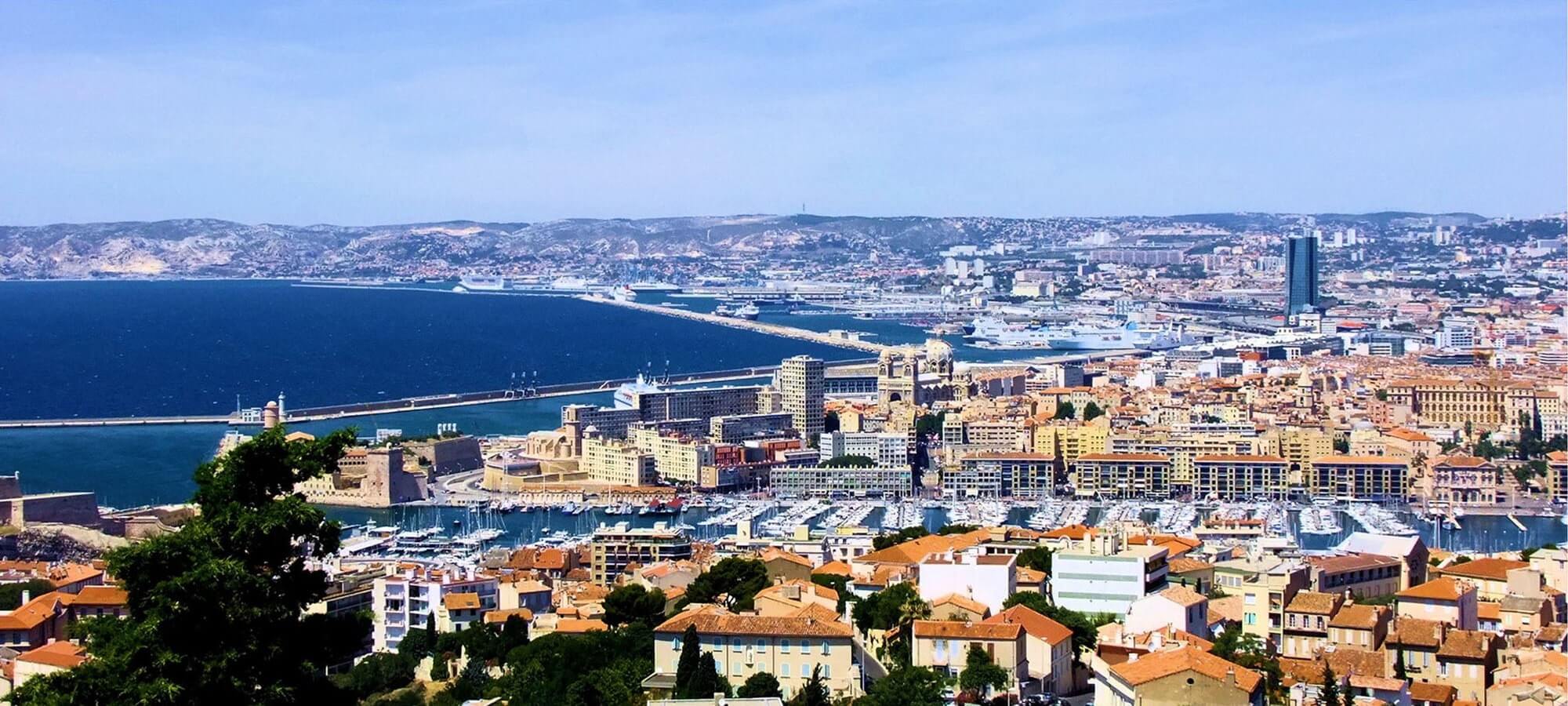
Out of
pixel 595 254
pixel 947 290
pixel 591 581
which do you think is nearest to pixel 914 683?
pixel 591 581

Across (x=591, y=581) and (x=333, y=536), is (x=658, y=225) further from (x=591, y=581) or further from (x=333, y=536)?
(x=333, y=536)

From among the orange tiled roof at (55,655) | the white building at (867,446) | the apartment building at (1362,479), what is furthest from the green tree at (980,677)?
the white building at (867,446)

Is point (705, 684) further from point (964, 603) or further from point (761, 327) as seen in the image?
point (761, 327)

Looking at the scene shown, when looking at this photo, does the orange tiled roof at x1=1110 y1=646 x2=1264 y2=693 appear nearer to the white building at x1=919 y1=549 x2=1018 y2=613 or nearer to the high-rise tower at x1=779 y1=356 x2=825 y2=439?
the white building at x1=919 y1=549 x2=1018 y2=613

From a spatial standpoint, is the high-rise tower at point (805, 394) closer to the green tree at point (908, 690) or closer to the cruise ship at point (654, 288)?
the green tree at point (908, 690)

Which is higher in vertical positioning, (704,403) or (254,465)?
(254,465)

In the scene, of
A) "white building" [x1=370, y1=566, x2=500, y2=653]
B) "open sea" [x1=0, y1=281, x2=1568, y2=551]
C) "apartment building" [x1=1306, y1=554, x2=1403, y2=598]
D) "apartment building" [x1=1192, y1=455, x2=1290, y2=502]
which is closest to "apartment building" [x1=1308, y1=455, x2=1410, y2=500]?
"apartment building" [x1=1192, y1=455, x2=1290, y2=502]
